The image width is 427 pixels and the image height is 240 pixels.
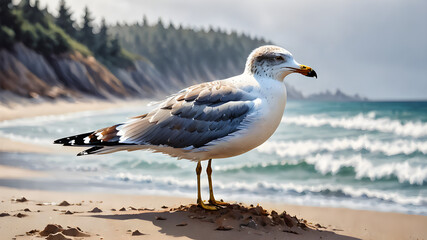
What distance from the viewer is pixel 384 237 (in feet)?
14.7

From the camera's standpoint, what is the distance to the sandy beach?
376 centimetres

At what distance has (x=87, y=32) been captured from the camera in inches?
1640

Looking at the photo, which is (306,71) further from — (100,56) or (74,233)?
(100,56)

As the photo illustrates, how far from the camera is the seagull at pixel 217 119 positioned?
13.4 ft

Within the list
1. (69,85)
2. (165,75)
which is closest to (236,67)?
(165,75)

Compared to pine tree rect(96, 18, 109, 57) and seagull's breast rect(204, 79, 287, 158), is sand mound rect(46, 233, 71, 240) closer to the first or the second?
seagull's breast rect(204, 79, 287, 158)

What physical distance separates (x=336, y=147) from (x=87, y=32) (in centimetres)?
3377

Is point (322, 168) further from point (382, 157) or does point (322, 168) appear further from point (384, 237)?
point (384, 237)

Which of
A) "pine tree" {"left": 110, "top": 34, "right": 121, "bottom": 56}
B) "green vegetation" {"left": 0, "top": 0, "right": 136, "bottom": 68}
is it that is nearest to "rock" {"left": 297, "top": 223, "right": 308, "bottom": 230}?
"green vegetation" {"left": 0, "top": 0, "right": 136, "bottom": 68}

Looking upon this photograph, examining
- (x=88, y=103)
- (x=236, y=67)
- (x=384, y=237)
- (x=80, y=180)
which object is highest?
(x=236, y=67)

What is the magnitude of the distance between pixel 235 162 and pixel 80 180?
315cm

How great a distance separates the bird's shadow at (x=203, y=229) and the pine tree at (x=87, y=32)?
38.3 meters

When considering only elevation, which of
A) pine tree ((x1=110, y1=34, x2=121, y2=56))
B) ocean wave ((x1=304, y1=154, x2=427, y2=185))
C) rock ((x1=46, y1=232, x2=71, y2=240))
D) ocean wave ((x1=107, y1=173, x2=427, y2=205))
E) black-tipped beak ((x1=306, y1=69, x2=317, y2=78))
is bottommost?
rock ((x1=46, y1=232, x2=71, y2=240))

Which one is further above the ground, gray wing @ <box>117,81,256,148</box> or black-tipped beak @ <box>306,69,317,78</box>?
black-tipped beak @ <box>306,69,317,78</box>
